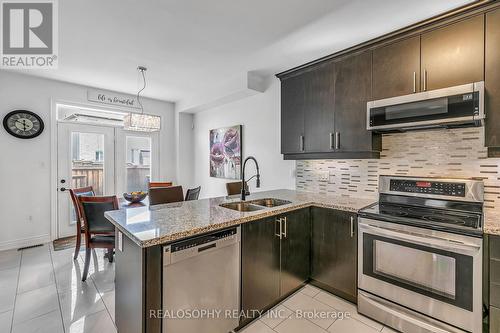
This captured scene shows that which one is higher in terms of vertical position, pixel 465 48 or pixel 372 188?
pixel 465 48

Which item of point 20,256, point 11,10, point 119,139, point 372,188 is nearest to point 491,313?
point 372,188

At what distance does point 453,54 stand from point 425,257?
1.55 metres

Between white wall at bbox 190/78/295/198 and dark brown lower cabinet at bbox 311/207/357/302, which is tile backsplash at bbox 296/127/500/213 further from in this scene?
dark brown lower cabinet at bbox 311/207/357/302

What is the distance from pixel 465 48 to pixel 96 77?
439 centimetres

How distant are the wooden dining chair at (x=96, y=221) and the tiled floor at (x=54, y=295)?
0.79ft

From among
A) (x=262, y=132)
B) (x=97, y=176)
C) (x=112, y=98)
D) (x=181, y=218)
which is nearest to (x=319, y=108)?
(x=262, y=132)

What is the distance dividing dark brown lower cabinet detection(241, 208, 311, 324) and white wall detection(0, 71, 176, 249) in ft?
12.2

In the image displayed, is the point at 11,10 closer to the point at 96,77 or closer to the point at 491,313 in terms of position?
the point at 96,77

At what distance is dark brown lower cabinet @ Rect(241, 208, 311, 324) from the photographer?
181cm

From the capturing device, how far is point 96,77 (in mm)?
3574

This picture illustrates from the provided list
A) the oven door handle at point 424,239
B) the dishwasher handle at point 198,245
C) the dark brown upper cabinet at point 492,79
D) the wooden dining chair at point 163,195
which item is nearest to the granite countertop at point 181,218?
the dishwasher handle at point 198,245

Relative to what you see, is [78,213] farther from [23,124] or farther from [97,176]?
[23,124]

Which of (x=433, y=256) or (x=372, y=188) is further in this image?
(x=372, y=188)

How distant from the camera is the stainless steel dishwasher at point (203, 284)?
4.54 ft
